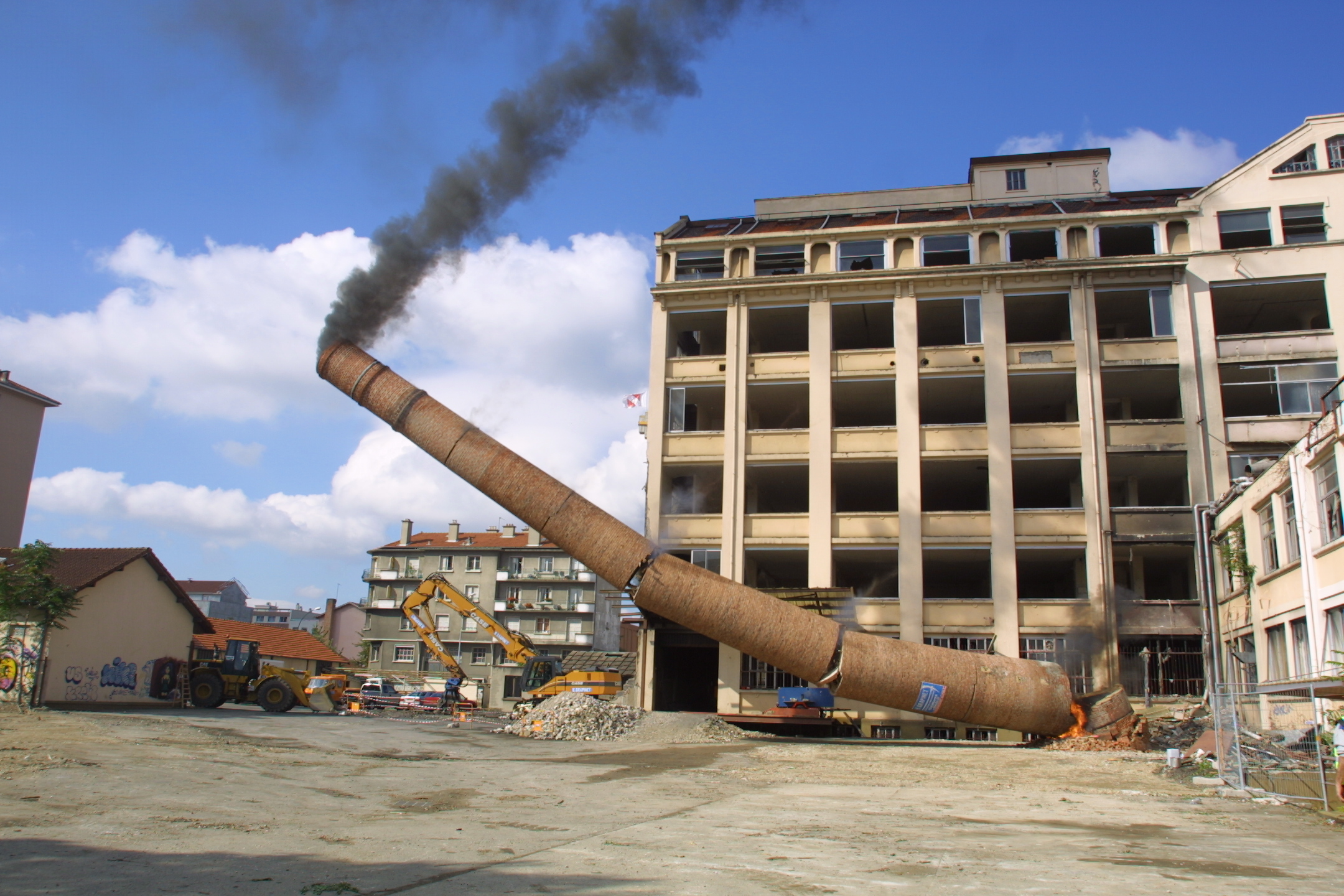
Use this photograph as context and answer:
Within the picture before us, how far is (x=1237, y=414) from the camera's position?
28.8 m

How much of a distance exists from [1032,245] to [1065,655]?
13.4 metres

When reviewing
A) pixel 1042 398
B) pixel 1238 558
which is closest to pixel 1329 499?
pixel 1238 558

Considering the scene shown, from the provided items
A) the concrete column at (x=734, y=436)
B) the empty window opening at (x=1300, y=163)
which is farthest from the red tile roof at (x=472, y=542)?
the empty window opening at (x=1300, y=163)

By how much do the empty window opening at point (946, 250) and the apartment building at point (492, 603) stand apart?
122ft

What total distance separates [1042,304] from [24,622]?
3168 centimetres

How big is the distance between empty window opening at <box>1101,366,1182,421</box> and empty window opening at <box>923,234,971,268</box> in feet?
19.0

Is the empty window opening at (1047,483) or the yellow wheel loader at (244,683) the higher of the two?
the empty window opening at (1047,483)

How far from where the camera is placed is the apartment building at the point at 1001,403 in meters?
27.2

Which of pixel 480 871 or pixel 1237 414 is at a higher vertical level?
pixel 1237 414

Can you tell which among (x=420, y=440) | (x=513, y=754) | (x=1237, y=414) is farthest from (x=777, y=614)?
(x=1237, y=414)

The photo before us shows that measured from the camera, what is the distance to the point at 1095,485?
27.5 meters

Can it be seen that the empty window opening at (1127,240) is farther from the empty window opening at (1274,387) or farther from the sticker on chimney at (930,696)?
the sticker on chimney at (930,696)

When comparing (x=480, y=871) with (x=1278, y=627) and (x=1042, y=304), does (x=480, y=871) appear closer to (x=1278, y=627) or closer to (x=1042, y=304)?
(x=1278, y=627)

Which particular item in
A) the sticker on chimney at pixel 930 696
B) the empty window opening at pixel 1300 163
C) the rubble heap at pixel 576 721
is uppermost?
the empty window opening at pixel 1300 163
